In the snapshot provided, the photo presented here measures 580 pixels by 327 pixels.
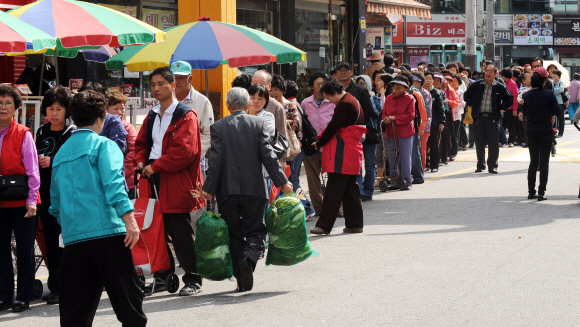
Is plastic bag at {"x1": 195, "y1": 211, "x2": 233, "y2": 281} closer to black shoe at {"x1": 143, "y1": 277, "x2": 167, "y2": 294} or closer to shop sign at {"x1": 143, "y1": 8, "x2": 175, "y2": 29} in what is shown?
black shoe at {"x1": 143, "y1": 277, "x2": 167, "y2": 294}

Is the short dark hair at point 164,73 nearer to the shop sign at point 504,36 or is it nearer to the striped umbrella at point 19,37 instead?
the striped umbrella at point 19,37

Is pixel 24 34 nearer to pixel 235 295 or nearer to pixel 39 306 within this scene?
pixel 39 306

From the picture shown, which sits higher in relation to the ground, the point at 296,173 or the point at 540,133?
the point at 540,133

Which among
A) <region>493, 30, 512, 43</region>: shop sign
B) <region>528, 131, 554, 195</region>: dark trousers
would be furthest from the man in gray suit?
<region>493, 30, 512, 43</region>: shop sign

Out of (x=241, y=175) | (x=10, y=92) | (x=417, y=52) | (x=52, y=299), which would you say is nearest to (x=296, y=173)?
(x=241, y=175)

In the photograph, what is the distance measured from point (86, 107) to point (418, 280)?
341 cm

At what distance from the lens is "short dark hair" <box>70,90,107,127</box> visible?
15.7ft

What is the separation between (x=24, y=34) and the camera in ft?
23.6

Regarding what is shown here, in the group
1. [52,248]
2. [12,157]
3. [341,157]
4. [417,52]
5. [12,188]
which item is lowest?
[52,248]

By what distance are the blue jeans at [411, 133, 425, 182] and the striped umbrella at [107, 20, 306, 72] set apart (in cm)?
443

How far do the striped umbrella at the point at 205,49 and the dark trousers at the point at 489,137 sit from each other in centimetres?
614

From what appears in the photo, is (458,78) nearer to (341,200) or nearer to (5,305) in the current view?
(341,200)

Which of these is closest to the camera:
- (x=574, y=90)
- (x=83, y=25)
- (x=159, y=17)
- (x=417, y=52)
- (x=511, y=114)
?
(x=83, y=25)

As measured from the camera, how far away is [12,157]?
6.22 meters
